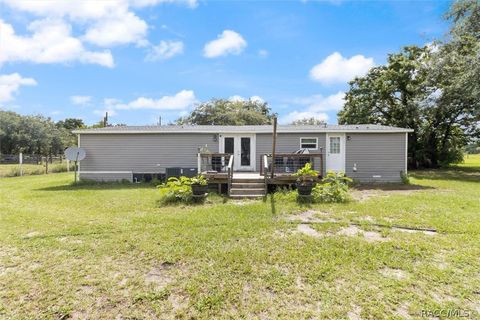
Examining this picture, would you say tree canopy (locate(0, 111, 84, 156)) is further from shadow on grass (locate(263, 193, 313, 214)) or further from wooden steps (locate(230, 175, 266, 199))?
shadow on grass (locate(263, 193, 313, 214))

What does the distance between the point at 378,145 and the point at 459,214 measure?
6.43 meters

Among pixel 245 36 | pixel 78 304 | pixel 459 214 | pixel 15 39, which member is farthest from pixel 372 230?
pixel 15 39

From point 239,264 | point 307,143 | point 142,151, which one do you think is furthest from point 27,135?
point 239,264

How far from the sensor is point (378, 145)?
11828 mm

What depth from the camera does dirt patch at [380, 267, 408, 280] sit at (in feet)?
10.4

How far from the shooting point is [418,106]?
17.1 metres

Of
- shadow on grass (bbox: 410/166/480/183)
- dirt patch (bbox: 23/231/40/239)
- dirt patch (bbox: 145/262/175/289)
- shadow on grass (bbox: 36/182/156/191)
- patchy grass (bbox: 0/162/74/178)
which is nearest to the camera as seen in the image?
dirt patch (bbox: 145/262/175/289)

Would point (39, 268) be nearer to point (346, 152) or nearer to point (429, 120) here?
point (346, 152)

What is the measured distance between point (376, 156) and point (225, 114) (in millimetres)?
18383

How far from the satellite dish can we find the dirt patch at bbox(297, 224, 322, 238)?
10278 millimetres

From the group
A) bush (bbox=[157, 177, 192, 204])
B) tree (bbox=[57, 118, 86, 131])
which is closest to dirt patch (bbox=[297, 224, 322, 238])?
bush (bbox=[157, 177, 192, 204])

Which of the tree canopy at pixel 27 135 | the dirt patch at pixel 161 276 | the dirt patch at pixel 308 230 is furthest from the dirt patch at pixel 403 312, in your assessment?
the tree canopy at pixel 27 135

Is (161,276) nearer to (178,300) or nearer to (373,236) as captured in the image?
(178,300)

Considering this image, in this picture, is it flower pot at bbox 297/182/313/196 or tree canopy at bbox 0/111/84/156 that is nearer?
flower pot at bbox 297/182/313/196
